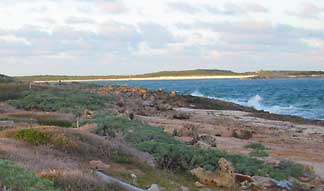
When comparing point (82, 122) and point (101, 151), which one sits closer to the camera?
point (101, 151)

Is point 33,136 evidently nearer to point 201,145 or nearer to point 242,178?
point 242,178

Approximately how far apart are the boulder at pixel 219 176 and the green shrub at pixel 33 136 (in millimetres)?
3027

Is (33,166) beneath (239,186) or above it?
above

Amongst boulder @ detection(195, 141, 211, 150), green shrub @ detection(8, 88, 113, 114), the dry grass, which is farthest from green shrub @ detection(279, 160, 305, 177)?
green shrub @ detection(8, 88, 113, 114)

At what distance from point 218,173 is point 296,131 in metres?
16.1

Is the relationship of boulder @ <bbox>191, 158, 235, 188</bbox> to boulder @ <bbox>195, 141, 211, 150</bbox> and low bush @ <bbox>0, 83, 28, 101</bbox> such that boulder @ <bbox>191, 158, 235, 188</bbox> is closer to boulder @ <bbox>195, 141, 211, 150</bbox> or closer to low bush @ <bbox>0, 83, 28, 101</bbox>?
boulder @ <bbox>195, 141, 211, 150</bbox>

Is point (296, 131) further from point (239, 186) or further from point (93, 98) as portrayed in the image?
point (239, 186)

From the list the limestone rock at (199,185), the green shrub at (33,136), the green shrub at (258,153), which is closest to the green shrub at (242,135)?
the green shrub at (258,153)

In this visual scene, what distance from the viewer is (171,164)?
13.0 metres

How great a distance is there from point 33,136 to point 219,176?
12.2ft

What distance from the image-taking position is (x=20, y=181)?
6.59m

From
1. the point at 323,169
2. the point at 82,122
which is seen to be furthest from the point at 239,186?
the point at 82,122

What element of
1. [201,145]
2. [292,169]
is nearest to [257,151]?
[201,145]

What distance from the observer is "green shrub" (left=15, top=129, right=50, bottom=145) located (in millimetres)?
11781
